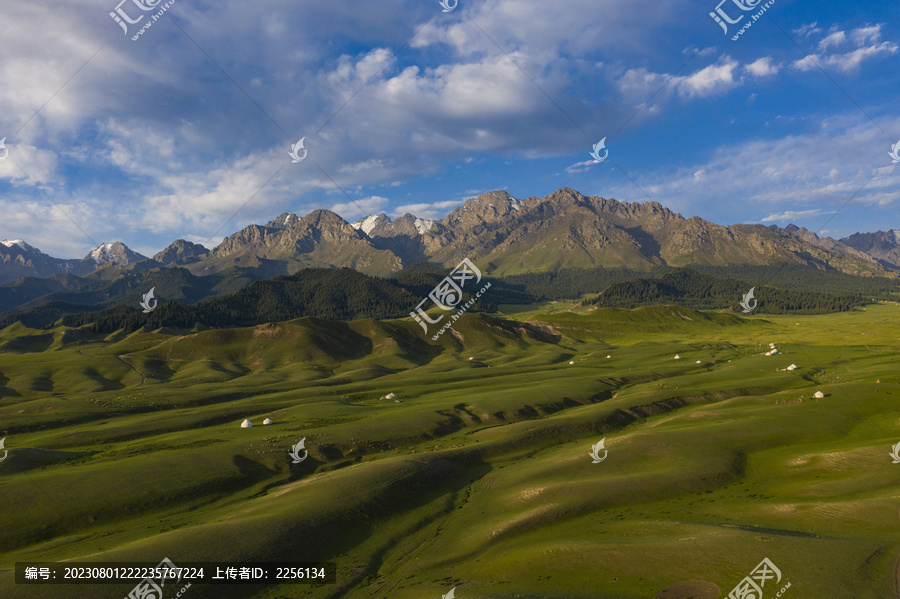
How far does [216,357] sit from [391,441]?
13343cm

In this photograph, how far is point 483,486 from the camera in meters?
59.9

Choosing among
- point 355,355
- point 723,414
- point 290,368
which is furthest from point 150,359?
point 723,414

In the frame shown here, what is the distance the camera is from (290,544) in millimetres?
42781

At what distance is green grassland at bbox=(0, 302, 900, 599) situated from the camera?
1353 inches

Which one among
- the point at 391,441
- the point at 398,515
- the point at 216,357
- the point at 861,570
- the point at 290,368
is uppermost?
the point at 216,357

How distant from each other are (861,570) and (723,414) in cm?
5756

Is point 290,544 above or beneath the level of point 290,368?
beneath

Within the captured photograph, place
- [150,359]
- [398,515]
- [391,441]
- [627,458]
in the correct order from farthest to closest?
[150,359], [391,441], [627,458], [398,515]

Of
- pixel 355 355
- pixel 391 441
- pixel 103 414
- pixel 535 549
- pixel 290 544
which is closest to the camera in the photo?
pixel 535 549

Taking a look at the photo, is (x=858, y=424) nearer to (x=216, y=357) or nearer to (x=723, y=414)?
(x=723, y=414)

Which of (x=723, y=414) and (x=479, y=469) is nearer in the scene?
(x=479, y=469)

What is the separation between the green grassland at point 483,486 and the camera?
3438 cm

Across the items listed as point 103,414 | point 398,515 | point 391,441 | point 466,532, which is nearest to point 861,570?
point 466,532

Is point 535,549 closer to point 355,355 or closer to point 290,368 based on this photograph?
point 290,368
